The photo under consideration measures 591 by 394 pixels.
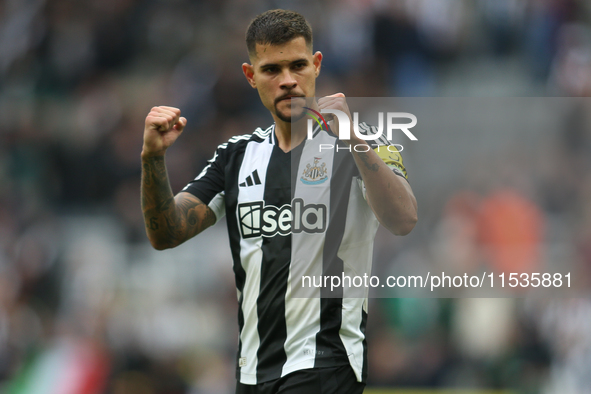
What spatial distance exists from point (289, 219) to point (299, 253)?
0.55ft

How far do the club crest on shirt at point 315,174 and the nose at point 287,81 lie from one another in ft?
1.23

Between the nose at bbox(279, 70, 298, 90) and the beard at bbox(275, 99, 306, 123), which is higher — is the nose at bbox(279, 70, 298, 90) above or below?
above

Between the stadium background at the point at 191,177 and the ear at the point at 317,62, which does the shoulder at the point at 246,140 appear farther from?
the stadium background at the point at 191,177

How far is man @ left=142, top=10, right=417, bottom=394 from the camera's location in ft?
10.0

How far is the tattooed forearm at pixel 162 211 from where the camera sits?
3.28 metres

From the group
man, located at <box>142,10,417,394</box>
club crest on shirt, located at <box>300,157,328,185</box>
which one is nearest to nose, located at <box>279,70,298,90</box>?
man, located at <box>142,10,417,394</box>

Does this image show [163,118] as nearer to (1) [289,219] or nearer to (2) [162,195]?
(2) [162,195]

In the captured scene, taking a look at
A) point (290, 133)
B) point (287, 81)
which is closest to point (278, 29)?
point (287, 81)

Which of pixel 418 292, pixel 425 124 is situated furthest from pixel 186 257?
pixel 425 124

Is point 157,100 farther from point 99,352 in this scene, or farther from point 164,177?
point 164,177

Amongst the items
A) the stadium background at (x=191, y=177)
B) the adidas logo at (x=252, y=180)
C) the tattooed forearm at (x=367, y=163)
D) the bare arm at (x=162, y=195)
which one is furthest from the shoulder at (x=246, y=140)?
the stadium background at (x=191, y=177)

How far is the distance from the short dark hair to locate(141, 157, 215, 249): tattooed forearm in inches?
28.6

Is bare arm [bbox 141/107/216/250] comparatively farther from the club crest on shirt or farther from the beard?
the club crest on shirt

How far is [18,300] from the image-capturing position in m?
8.27
